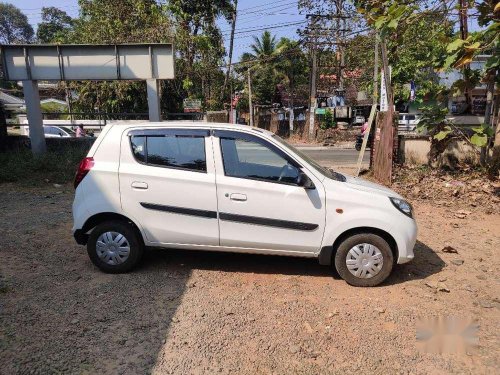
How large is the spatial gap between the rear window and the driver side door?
0.19m

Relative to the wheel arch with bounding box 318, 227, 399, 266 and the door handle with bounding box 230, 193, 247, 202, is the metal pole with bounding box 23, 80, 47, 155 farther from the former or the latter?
the wheel arch with bounding box 318, 227, 399, 266

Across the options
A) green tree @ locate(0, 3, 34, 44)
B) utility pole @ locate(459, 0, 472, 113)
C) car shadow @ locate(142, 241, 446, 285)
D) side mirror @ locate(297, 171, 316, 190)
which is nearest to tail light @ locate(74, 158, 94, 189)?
car shadow @ locate(142, 241, 446, 285)

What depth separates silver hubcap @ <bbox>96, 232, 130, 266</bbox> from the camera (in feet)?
14.1

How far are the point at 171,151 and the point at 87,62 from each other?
30.1 ft

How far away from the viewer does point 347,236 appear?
4.15 metres

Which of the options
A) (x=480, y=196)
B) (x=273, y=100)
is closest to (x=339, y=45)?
(x=273, y=100)

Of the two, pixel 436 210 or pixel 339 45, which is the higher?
pixel 339 45

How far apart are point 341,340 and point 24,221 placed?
18.1 ft

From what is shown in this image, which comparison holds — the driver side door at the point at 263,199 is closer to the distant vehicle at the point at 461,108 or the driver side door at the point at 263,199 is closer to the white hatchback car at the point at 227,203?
the white hatchback car at the point at 227,203

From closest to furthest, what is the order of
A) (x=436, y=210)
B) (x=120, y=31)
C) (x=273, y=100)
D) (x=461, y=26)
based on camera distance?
(x=436, y=210) < (x=461, y=26) < (x=120, y=31) < (x=273, y=100)

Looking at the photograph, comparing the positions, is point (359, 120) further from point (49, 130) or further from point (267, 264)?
point (267, 264)

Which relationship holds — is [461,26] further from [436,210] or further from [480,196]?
[436,210]

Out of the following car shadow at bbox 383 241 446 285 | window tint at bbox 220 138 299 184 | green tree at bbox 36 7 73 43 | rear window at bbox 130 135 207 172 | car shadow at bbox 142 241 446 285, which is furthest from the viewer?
green tree at bbox 36 7 73 43

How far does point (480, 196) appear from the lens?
7617 mm
